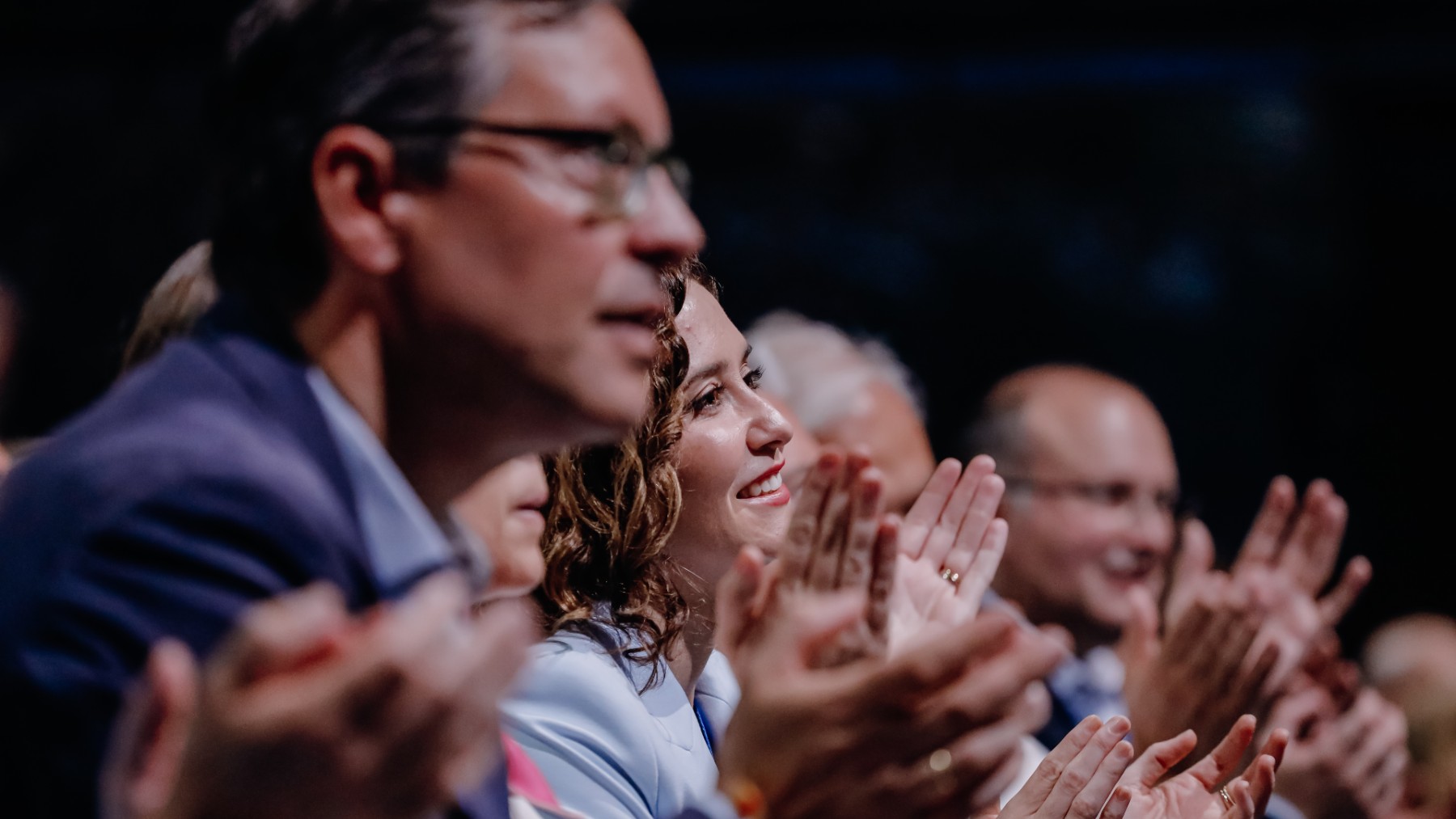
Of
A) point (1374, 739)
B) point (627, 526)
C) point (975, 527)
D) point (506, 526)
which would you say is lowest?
point (1374, 739)

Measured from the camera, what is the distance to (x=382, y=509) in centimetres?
94

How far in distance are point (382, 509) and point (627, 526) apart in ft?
2.82

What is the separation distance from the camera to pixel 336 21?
3.18ft

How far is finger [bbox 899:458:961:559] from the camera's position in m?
1.48

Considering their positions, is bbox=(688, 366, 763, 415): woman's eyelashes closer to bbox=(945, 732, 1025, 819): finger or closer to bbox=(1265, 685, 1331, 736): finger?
bbox=(945, 732, 1025, 819): finger

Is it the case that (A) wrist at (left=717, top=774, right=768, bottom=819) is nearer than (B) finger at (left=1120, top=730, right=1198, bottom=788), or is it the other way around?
(A) wrist at (left=717, top=774, right=768, bottom=819)

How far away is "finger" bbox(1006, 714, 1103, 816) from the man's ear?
36.4 inches

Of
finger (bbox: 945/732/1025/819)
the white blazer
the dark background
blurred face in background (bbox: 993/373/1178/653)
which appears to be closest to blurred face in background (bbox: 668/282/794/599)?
the white blazer

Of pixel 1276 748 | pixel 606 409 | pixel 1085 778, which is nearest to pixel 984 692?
pixel 606 409

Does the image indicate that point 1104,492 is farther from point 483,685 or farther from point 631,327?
point 483,685

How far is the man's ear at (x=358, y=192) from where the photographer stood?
3.21 feet

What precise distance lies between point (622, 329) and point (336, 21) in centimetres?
30

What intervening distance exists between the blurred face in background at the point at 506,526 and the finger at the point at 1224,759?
2.77 ft

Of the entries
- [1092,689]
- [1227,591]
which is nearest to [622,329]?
[1227,591]
